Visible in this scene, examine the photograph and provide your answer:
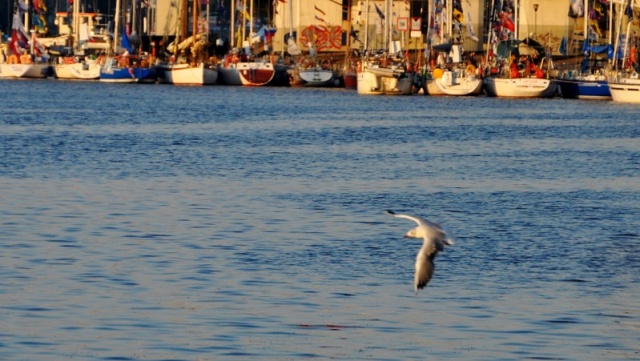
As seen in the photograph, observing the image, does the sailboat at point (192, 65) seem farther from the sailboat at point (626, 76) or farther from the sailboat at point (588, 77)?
the sailboat at point (626, 76)

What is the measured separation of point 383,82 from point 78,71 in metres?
38.8

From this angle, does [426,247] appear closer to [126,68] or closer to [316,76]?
[316,76]

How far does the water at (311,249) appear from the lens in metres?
22.2

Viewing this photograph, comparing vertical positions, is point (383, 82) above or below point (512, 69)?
below

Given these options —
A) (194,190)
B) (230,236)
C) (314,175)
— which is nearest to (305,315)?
(230,236)

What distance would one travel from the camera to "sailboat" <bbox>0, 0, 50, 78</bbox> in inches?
5605

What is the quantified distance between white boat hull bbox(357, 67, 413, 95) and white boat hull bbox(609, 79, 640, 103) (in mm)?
17199

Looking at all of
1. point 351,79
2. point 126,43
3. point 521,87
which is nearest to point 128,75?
point 126,43

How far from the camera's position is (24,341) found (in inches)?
851

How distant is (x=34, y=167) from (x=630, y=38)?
206 ft

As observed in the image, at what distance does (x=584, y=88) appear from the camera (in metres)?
105

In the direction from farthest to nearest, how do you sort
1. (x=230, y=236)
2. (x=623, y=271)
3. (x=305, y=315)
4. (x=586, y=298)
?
(x=230, y=236)
(x=623, y=271)
(x=586, y=298)
(x=305, y=315)

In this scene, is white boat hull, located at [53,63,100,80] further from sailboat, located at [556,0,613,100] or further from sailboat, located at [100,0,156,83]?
sailboat, located at [556,0,613,100]

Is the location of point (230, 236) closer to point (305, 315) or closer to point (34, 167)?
point (305, 315)
